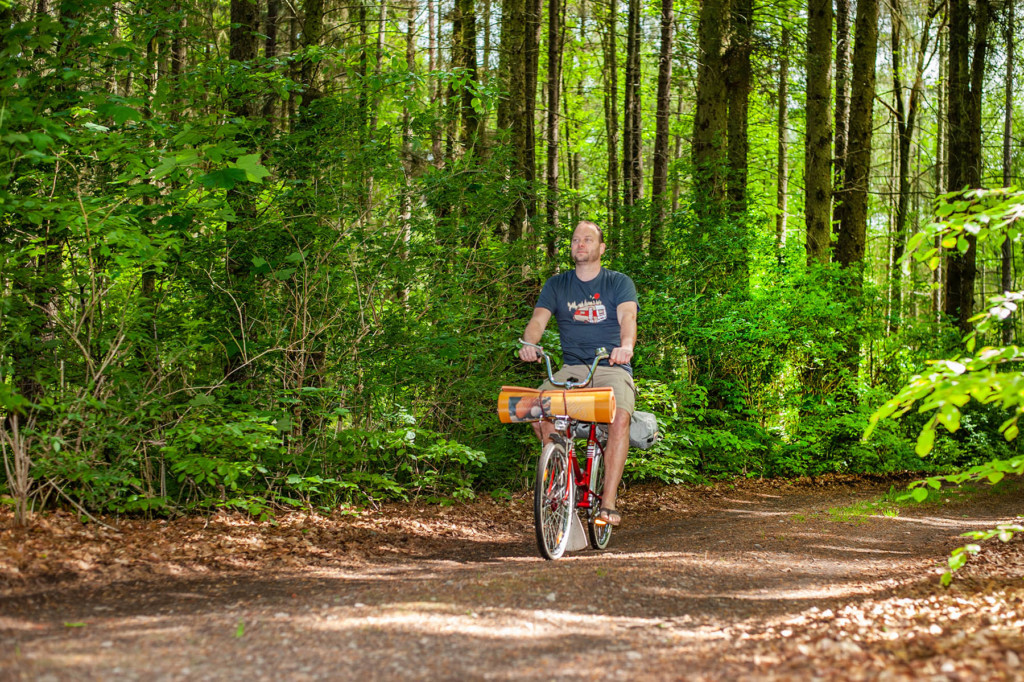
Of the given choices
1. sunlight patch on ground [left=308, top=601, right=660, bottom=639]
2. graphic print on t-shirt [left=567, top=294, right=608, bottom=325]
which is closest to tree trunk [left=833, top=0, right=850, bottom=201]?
graphic print on t-shirt [left=567, top=294, right=608, bottom=325]

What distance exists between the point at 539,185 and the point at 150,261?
4.30 metres

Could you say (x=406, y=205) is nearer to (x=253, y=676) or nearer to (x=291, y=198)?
(x=291, y=198)

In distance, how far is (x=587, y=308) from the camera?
19.0 ft

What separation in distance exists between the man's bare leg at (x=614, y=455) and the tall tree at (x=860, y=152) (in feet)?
29.0

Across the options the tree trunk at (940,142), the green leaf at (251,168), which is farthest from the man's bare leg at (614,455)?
the tree trunk at (940,142)

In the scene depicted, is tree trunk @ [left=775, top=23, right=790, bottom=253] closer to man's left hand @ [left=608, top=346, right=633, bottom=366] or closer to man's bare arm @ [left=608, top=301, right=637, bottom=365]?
man's bare arm @ [left=608, top=301, right=637, bottom=365]

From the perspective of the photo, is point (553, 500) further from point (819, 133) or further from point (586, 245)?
point (819, 133)

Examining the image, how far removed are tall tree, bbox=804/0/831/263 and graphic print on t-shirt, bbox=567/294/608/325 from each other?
819cm

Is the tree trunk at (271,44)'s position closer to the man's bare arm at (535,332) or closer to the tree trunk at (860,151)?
the man's bare arm at (535,332)

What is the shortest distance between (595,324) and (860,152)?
9723 mm

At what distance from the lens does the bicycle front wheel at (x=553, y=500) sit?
5027mm

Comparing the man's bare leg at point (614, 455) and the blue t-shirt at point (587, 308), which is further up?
the blue t-shirt at point (587, 308)

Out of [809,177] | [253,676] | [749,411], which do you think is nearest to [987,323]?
[253,676]

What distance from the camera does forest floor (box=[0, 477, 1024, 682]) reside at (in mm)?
3125
